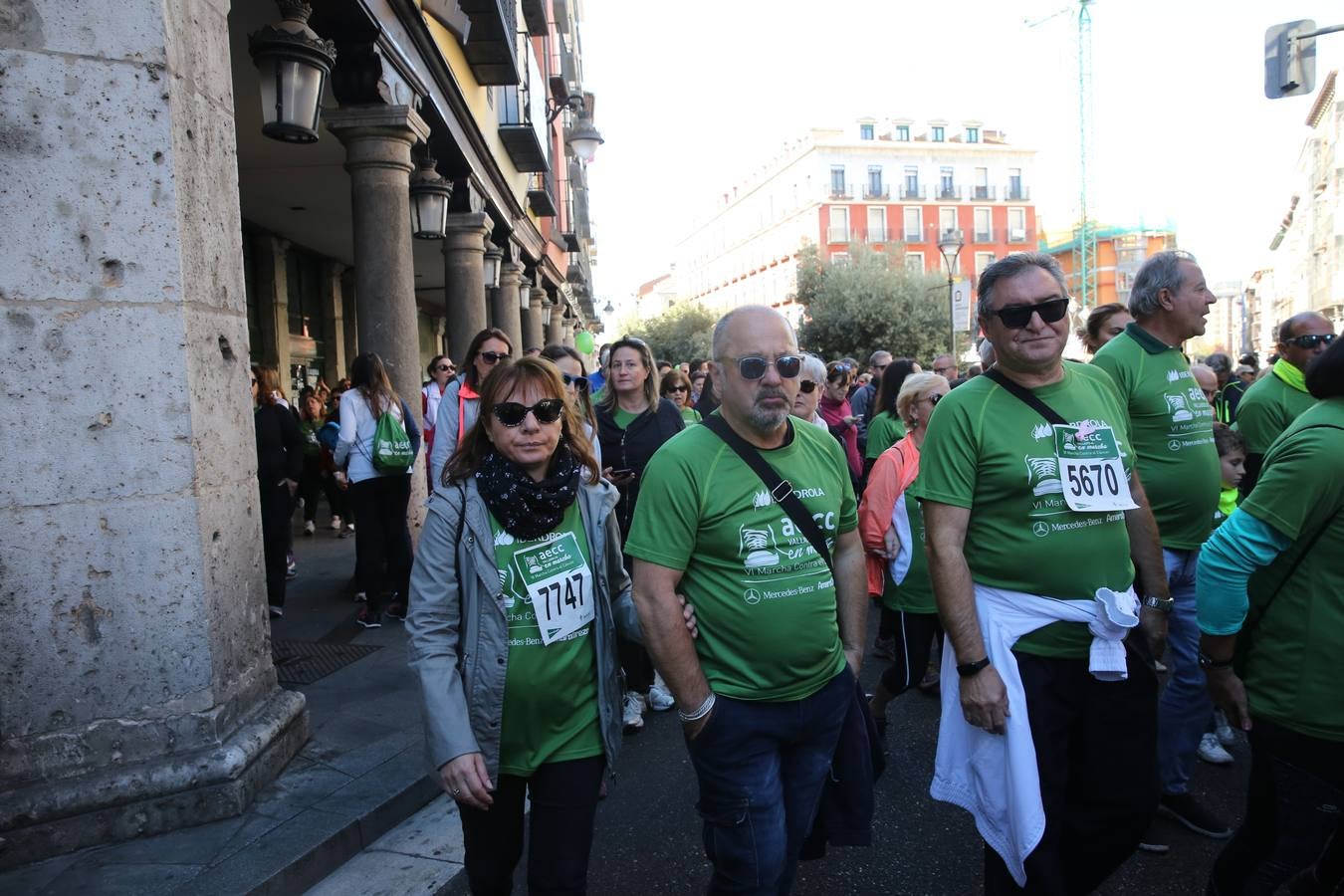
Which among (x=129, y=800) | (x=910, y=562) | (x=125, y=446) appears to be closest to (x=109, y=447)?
(x=125, y=446)

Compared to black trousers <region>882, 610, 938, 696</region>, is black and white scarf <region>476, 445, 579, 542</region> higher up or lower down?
higher up

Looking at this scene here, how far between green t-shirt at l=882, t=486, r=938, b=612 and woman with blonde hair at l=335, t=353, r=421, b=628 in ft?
12.3

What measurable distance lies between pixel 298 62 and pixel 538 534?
13.6 ft

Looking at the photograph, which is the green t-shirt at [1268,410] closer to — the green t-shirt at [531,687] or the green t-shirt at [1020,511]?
the green t-shirt at [1020,511]

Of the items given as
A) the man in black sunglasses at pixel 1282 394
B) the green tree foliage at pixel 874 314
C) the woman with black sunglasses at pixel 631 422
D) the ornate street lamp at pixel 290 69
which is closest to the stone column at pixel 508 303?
the ornate street lamp at pixel 290 69

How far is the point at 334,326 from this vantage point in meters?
17.6

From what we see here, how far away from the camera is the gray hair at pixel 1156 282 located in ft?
12.3

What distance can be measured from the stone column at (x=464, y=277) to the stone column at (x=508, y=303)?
341cm

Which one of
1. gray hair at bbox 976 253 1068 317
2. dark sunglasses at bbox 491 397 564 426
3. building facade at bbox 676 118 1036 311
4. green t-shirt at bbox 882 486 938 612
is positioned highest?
building facade at bbox 676 118 1036 311

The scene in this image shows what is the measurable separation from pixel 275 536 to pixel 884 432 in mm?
4461

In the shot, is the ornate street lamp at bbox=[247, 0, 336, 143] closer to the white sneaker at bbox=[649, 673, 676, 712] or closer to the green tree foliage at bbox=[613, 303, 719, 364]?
the white sneaker at bbox=[649, 673, 676, 712]

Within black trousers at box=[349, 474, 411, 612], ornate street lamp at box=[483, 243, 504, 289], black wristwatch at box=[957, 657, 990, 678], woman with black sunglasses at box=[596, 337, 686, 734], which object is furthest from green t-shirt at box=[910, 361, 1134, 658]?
ornate street lamp at box=[483, 243, 504, 289]

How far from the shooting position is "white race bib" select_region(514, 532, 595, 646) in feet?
Result: 8.05

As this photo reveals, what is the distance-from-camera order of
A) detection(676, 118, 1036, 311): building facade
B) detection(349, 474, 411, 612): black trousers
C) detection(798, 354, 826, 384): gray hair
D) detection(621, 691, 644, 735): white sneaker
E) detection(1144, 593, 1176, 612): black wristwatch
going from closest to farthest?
detection(1144, 593, 1176, 612): black wristwatch < detection(621, 691, 644, 735): white sneaker < detection(798, 354, 826, 384): gray hair < detection(349, 474, 411, 612): black trousers < detection(676, 118, 1036, 311): building facade
